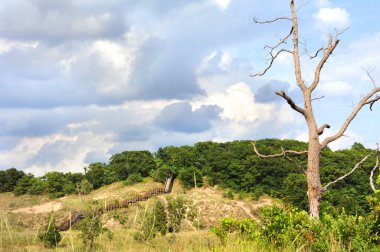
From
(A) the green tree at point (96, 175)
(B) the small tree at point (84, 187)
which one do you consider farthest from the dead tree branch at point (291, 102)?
(A) the green tree at point (96, 175)

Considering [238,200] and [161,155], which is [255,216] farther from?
[161,155]

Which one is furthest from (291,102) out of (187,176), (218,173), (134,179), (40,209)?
(134,179)

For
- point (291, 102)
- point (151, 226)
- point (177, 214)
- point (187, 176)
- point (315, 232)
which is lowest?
point (315, 232)

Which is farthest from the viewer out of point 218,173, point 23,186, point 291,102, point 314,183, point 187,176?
point 23,186

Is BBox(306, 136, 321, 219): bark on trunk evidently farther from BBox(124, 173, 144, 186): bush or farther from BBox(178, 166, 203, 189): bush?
BBox(124, 173, 144, 186): bush

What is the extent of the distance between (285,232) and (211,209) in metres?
32.0

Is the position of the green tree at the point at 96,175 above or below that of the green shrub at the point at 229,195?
above

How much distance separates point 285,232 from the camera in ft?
35.6

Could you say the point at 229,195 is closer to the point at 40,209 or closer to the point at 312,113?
the point at 40,209

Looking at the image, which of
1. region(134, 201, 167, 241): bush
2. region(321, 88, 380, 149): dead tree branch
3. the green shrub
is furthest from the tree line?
region(321, 88, 380, 149): dead tree branch

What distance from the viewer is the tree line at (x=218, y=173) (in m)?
46.8

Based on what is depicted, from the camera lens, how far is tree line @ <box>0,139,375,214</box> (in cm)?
4684

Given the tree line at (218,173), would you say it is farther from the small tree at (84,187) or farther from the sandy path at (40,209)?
the small tree at (84,187)

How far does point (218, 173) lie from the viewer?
157 feet
